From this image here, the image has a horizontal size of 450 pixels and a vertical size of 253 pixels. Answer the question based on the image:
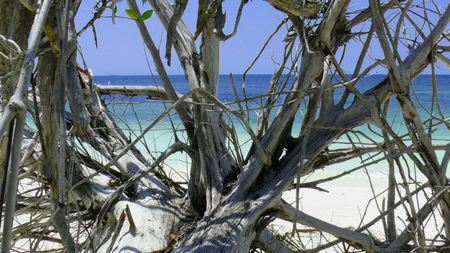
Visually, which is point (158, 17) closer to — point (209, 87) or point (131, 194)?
point (209, 87)

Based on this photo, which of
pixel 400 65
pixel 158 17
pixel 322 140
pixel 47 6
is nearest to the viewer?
pixel 47 6

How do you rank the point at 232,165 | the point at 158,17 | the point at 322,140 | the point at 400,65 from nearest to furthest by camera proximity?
the point at 400,65 < the point at 322,140 < the point at 232,165 < the point at 158,17

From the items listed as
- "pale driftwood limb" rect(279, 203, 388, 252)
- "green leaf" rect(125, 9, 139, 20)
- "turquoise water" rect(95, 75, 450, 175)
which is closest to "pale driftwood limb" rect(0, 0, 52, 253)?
"green leaf" rect(125, 9, 139, 20)

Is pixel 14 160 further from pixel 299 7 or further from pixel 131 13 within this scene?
pixel 299 7

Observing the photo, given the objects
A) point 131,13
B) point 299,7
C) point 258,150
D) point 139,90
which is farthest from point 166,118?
point 131,13

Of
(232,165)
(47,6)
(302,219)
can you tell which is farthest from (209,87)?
(47,6)

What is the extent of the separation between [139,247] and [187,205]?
1.14ft

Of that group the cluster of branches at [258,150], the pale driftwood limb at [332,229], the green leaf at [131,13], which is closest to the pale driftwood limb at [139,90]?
the cluster of branches at [258,150]

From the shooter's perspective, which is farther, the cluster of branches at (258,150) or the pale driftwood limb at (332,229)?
the pale driftwood limb at (332,229)

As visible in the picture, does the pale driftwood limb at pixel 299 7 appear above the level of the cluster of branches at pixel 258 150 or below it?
above

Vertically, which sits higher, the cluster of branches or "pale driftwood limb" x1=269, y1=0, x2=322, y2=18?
"pale driftwood limb" x1=269, y1=0, x2=322, y2=18

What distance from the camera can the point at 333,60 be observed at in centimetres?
184

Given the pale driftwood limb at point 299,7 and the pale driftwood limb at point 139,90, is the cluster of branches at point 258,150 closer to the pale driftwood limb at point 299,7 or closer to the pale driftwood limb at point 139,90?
the pale driftwood limb at point 299,7

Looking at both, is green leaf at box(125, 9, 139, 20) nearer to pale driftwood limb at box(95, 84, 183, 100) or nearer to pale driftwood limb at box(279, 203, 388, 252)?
pale driftwood limb at box(279, 203, 388, 252)
